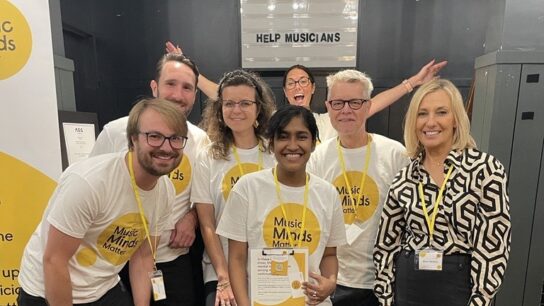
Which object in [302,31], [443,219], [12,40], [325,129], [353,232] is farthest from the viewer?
[302,31]

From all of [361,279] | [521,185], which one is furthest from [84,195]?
[521,185]

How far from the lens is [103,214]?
1368 millimetres

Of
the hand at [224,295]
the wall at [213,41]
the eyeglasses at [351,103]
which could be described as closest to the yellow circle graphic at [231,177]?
the hand at [224,295]

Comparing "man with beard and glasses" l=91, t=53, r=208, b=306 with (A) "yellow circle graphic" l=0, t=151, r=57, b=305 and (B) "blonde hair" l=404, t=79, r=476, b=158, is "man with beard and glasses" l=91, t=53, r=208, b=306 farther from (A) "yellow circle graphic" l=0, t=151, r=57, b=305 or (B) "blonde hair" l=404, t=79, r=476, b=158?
(B) "blonde hair" l=404, t=79, r=476, b=158

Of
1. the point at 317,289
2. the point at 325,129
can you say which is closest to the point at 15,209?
the point at 317,289

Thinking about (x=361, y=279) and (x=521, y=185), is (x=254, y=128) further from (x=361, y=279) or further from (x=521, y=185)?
(x=521, y=185)

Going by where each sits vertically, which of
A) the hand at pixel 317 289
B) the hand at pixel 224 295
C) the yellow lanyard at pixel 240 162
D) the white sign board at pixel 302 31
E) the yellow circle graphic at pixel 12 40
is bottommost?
the hand at pixel 224 295

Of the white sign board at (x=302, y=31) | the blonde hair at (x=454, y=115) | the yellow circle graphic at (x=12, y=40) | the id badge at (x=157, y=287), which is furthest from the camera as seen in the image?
the white sign board at (x=302, y=31)

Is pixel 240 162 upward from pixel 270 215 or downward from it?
upward

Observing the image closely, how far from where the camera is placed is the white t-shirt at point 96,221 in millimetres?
1284

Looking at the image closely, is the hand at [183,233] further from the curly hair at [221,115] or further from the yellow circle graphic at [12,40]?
the yellow circle graphic at [12,40]

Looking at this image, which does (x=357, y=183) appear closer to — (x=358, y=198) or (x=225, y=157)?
(x=358, y=198)

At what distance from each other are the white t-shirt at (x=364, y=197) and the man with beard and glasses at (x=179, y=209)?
31.6 inches

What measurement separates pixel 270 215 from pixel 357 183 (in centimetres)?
55
